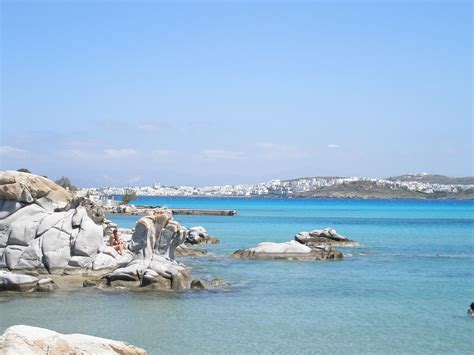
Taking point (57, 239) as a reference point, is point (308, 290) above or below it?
below

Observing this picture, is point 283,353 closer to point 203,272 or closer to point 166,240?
point 166,240

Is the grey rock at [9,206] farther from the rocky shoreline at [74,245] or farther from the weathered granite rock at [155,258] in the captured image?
the weathered granite rock at [155,258]

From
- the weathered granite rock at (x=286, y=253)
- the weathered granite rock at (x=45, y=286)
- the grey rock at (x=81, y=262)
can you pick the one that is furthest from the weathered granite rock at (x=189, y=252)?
the weathered granite rock at (x=45, y=286)

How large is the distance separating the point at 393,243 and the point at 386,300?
3108 centimetres

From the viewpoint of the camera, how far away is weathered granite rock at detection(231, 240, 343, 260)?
1678 inches

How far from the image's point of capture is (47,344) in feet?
40.8

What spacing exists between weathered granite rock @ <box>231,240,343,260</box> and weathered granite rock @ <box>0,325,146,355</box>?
29.9m

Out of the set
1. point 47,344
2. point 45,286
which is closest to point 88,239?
point 45,286

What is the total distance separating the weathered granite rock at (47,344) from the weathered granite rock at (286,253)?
97.9ft

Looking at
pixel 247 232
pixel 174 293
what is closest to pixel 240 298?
pixel 174 293

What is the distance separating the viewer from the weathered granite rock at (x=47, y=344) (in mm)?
12258

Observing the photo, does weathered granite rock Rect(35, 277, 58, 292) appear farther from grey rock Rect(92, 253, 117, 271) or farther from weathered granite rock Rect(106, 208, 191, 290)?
grey rock Rect(92, 253, 117, 271)

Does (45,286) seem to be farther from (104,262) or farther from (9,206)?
(9,206)

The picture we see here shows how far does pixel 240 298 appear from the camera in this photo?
Answer: 2748 centimetres
